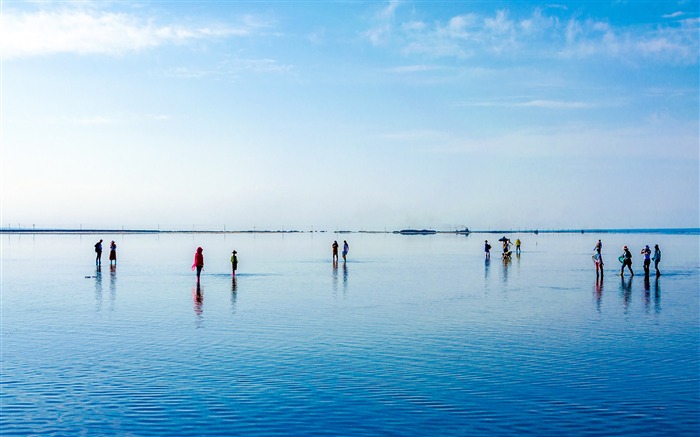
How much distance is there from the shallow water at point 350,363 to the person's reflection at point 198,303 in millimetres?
73

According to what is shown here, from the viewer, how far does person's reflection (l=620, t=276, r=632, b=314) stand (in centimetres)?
2558

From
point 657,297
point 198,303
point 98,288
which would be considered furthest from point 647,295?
point 98,288

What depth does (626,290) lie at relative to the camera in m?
30.9

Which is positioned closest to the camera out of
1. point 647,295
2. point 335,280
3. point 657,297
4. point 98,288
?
point 657,297

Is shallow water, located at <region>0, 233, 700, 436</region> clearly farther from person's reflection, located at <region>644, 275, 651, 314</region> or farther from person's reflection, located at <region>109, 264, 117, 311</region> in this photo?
person's reflection, located at <region>109, 264, 117, 311</region>

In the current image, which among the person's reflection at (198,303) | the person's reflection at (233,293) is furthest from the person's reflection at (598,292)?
the person's reflection at (198,303)

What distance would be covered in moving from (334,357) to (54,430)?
6.54 metres

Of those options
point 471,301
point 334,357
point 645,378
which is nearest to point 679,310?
point 471,301

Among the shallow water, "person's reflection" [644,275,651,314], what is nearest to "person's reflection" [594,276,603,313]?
the shallow water

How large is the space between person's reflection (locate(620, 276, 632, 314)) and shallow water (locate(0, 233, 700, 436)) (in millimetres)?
305

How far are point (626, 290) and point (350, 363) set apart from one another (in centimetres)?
2088

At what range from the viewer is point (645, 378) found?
1316 centimetres

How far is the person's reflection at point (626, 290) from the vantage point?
25580 mm

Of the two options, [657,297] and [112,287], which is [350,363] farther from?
[112,287]
